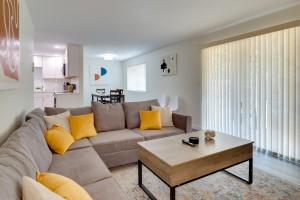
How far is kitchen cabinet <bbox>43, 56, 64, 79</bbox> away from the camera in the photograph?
682 centimetres

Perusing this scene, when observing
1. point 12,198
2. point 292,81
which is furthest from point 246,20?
point 12,198

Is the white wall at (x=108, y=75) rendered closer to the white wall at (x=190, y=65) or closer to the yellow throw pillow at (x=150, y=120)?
the white wall at (x=190, y=65)

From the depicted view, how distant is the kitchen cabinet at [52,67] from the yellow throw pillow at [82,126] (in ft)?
16.4

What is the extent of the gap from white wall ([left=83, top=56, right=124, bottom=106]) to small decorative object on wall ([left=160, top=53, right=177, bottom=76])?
12.5ft

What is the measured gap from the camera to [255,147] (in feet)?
10.6

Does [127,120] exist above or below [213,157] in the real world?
above

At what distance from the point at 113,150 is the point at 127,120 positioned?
75 cm

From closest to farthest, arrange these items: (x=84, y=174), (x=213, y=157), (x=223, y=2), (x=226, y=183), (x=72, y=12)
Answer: (x=84, y=174), (x=213, y=157), (x=226, y=183), (x=223, y=2), (x=72, y=12)

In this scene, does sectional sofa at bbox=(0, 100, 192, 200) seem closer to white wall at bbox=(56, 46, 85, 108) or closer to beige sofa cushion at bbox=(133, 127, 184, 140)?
beige sofa cushion at bbox=(133, 127, 184, 140)

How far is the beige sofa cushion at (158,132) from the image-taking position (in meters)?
2.74

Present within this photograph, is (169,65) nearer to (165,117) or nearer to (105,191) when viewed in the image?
(165,117)

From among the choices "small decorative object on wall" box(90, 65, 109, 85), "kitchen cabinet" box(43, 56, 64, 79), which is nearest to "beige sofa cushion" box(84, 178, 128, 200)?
"kitchen cabinet" box(43, 56, 64, 79)

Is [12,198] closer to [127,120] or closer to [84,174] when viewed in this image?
[84,174]

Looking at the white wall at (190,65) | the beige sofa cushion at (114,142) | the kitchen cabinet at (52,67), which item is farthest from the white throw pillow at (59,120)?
the kitchen cabinet at (52,67)
